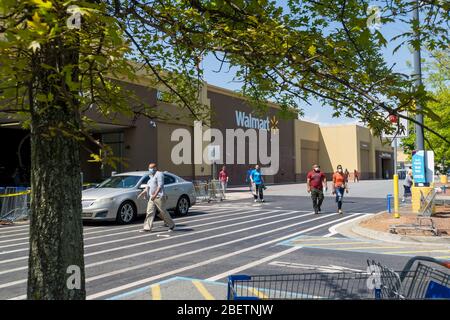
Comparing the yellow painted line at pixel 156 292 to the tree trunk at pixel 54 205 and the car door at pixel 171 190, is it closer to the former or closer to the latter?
the tree trunk at pixel 54 205

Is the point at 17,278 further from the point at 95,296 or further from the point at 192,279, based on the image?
the point at 192,279

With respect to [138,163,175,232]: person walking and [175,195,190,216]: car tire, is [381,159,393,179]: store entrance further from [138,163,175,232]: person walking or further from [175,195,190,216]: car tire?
[138,163,175,232]: person walking

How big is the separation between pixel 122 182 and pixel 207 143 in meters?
21.3

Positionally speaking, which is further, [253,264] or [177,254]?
[177,254]

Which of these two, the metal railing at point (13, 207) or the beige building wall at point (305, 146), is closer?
the metal railing at point (13, 207)

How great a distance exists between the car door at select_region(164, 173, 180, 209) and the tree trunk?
1141cm

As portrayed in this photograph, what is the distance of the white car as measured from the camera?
41.2ft

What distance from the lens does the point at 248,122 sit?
44.9m

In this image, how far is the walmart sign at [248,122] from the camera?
4328 centimetres

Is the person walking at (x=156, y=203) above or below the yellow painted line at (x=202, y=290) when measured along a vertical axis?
above

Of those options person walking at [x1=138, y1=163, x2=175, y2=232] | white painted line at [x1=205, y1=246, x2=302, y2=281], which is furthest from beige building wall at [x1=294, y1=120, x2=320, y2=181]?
white painted line at [x1=205, y1=246, x2=302, y2=281]

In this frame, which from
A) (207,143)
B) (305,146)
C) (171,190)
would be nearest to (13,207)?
(171,190)

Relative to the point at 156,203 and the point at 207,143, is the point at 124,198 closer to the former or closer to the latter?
the point at 156,203

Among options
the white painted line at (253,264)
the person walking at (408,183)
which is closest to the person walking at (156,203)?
the white painted line at (253,264)
